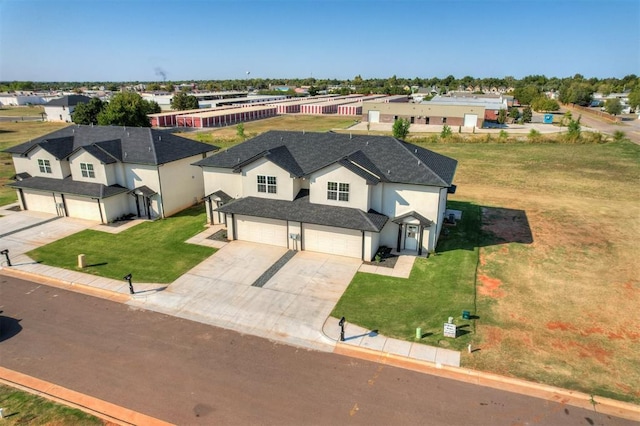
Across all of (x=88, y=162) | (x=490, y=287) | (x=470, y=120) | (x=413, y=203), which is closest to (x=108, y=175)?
(x=88, y=162)

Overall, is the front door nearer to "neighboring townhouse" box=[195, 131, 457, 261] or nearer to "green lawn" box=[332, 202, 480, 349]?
"neighboring townhouse" box=[195, 131, 457, 261]

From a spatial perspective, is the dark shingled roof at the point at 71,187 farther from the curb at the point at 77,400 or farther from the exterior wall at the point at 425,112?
the exterior wall at the point at 425,112

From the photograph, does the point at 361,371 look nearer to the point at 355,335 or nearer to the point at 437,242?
the point at 355,335

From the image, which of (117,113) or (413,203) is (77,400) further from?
(117,113)

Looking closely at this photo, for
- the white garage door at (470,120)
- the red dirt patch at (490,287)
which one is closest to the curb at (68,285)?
the red dirt patch at (490,287)

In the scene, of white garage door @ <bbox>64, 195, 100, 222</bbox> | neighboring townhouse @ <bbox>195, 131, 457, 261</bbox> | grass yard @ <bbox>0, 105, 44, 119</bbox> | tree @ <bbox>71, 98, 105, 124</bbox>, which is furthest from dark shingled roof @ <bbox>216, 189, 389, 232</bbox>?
grass yard @ <bbox>0, 105, 44, 119</bbox>

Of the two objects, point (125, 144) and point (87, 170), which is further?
point (125, 144)

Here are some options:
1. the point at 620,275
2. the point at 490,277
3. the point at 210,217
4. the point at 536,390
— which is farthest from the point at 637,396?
the point at 210,217
